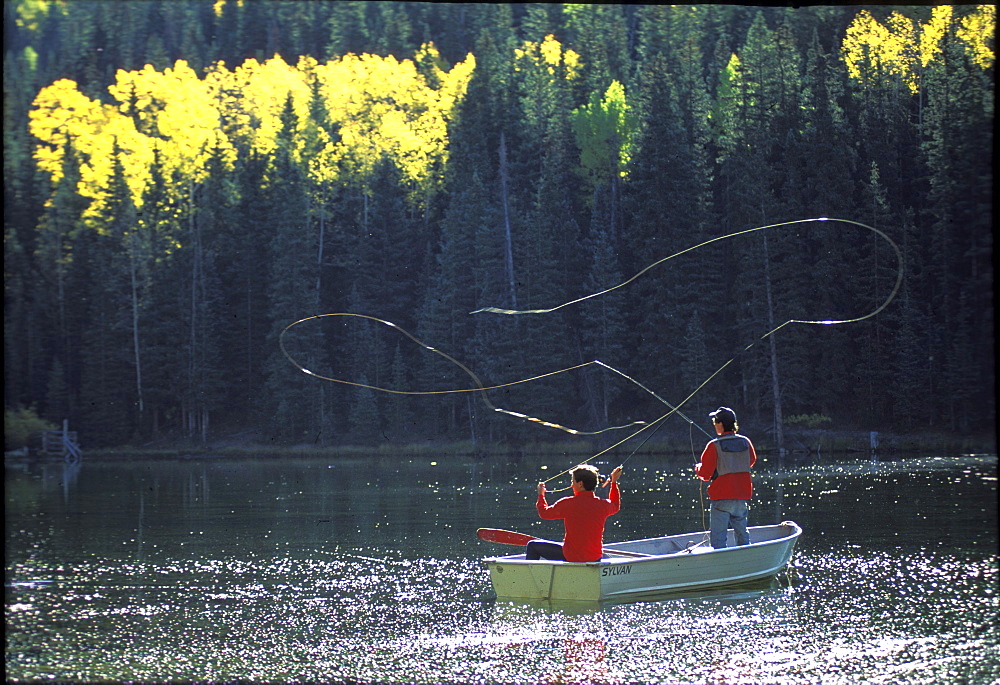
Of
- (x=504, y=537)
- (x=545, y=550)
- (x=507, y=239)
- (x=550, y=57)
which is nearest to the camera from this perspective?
(x=545, y=550)

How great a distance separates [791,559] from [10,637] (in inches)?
349

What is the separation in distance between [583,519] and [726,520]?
1.98 m

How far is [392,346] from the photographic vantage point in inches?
2007

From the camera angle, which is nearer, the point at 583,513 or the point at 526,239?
the point at 583,513

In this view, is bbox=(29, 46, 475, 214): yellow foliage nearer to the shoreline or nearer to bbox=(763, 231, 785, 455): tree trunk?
the shoreline

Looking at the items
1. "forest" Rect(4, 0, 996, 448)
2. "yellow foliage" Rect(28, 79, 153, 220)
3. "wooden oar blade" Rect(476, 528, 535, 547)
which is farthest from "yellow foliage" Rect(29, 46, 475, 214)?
"wooden oar blade" Rect(476, 528, 535, 547)

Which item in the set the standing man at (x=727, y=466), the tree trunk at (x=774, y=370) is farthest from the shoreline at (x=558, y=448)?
the standing man at (x=727, y=466)

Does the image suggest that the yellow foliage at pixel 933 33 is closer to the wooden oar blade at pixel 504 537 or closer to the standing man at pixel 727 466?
the standing man at pixel 727 466

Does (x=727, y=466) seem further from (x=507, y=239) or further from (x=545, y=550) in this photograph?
(x=507, y=239)

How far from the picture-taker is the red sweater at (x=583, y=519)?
1215 centimetres

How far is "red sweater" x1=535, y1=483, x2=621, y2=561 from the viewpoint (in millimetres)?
12148

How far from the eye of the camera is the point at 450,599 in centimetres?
1284

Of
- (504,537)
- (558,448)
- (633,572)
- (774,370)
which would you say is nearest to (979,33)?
(774,370)

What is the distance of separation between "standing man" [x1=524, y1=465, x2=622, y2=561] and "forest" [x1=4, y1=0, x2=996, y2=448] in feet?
91.5
